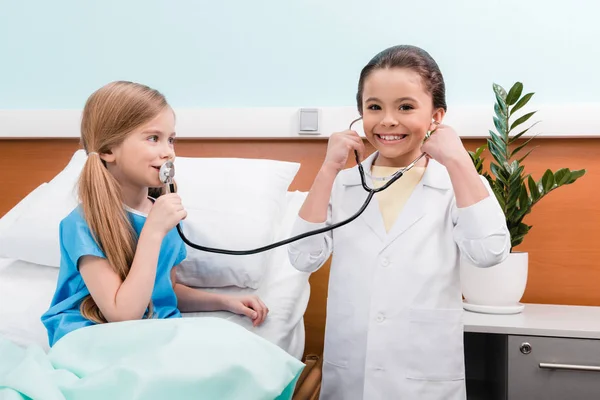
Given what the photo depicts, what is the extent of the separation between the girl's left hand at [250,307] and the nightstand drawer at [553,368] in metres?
0.54

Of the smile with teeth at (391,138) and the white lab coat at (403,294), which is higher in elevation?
the smile with teeth at (391,138)

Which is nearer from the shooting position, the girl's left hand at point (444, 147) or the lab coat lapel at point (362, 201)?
the girl's left hand at point (444, 147)

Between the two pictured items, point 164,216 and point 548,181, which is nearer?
point 164,216

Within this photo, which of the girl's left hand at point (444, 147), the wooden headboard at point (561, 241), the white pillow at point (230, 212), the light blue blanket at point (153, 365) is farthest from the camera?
the wooden headboard at point (561, 241)

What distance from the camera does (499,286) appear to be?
1.44m

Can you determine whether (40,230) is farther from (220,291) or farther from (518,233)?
(518,233)

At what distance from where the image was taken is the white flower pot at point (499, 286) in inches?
56.7

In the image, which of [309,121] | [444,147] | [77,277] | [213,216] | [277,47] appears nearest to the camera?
[444,147]

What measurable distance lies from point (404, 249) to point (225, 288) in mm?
495

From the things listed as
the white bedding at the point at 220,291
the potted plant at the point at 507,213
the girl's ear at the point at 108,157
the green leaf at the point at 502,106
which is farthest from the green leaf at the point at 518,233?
the girl's ear at the point at 108,157

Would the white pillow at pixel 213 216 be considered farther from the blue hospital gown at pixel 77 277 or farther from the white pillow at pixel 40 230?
the blue hospital gown at pixel 77 277

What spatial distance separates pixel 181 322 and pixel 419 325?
17.8 inches

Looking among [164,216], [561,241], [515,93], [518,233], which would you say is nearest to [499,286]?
[518,233]

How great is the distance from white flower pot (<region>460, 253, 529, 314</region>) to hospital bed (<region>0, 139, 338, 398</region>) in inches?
16.8
